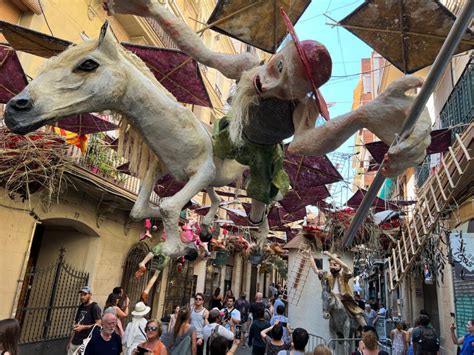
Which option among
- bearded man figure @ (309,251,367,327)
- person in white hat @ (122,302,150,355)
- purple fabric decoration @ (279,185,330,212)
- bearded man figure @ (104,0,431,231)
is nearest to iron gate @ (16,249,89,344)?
person in white hat @ (122,302,150,355)

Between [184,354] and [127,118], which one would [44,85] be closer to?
[127,118]

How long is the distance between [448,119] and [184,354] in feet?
25.2

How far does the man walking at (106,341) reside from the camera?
3.94 metres

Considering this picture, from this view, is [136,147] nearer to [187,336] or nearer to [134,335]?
[187,336]

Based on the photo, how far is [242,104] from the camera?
2.28 meters

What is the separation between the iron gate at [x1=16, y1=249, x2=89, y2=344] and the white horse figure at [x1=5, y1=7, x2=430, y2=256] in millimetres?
6913

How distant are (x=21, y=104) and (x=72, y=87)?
0.94 ft

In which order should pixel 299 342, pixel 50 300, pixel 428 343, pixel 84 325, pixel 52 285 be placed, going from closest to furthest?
pixel 299 342
pixel 84 325
pixel 428 343
pixel 50 300
pixel 52 285

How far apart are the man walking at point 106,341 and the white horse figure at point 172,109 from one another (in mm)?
2057

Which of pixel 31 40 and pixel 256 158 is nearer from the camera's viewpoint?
pixel 256 158

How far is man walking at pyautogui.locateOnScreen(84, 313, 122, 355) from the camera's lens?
394 cm

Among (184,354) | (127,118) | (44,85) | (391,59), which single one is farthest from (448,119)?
(44,85)

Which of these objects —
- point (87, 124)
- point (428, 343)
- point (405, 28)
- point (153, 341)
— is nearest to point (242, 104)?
point (405, 28)

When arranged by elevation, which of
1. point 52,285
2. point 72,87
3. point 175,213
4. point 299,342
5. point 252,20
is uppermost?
point 252,20
